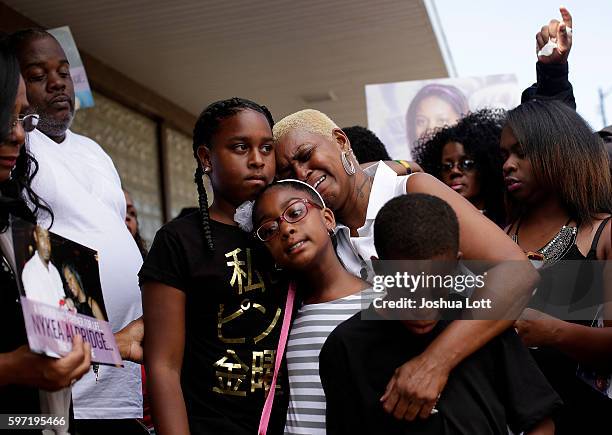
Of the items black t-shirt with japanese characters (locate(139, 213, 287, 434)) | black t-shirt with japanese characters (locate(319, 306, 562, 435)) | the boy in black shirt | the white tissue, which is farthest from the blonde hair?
the white tissue

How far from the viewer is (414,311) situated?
2236mm

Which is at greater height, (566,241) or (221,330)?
(566,241)

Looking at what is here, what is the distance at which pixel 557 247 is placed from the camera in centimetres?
287

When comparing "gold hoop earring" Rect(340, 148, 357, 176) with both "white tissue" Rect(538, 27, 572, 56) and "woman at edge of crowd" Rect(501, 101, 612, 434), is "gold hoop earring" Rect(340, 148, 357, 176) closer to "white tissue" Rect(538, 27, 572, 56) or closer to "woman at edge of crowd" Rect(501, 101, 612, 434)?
"woman at edge of crowd" Rect(501, 101, 612, 434)

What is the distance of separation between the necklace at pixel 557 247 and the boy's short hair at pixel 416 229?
2.40ft

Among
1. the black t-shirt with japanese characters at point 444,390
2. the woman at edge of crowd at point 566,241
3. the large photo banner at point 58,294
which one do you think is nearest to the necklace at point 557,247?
the woman at edge of crowd at point 566,241

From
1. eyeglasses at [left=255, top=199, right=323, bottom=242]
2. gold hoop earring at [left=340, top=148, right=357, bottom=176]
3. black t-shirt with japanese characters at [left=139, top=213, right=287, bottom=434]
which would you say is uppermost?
gold hoop earring at [left=340, top=148, right=357, bottom=176]

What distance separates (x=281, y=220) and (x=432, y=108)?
2.89 meters

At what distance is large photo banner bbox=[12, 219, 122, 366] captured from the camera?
5.91 ft

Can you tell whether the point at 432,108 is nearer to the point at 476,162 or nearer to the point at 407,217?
the point at 476,162

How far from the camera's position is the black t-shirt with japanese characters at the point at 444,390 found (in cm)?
215

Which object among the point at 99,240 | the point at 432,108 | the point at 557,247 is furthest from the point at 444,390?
the point at 432,108

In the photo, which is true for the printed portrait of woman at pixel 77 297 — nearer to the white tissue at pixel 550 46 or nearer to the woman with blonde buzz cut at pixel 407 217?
the woman with blonde buzz cut at pixel 407 217

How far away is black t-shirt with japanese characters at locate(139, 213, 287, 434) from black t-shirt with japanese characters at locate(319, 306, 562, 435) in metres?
0.28
